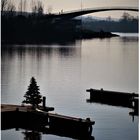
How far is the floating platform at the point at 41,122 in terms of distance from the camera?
4.65 meters

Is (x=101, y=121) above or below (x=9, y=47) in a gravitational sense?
below

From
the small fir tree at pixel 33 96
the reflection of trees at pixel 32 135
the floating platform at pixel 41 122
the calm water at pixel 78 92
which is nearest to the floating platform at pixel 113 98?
the calm water at pixel 78 92

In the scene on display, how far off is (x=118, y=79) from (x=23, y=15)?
263 cm

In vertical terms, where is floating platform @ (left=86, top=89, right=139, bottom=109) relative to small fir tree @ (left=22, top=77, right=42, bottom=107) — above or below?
below

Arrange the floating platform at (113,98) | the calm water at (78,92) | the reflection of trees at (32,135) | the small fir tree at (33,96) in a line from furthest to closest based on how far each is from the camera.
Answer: the floating platform at (113,98) → the small fir tree at (33,96) → the calm water at (78,92) → the reflection of trees at (32,135)

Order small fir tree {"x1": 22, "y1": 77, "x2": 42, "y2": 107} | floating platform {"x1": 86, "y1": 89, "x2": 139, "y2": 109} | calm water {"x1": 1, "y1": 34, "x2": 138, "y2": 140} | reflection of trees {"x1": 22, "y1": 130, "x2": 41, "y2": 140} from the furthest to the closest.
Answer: floating platform {"x1": 86, "y1": 89, "x2": 139, "y2": 109}
small fir tree {"x1": 22, "y1": 77, "x2": 42, "y2": 107}
calm water {"x1": 1, "y1": 34, "x2": 138, "y2": 140}
reflection of trees {"x1": 22, "y1": 130, "x2": 41, "y2": 140}

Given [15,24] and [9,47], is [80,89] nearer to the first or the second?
[15,24]

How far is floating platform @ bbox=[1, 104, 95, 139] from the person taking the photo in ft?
15.3

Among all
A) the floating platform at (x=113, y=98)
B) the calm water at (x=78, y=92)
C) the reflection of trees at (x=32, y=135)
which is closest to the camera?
the reflection of trees at (x=32, y=135)

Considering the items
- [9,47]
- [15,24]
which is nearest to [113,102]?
[15,24]

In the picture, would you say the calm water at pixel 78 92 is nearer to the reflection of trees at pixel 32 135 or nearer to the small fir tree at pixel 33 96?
the reflection of trees at pixel 32 135

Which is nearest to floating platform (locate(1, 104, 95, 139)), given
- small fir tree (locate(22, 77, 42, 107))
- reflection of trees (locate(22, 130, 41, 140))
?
reflection of trees (locate(22, 130, 41, 140))

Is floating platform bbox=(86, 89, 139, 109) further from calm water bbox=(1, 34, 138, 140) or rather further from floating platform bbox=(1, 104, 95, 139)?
floating platform bbox=(1, 104, 95, 139)

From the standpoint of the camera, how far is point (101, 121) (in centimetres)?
550
